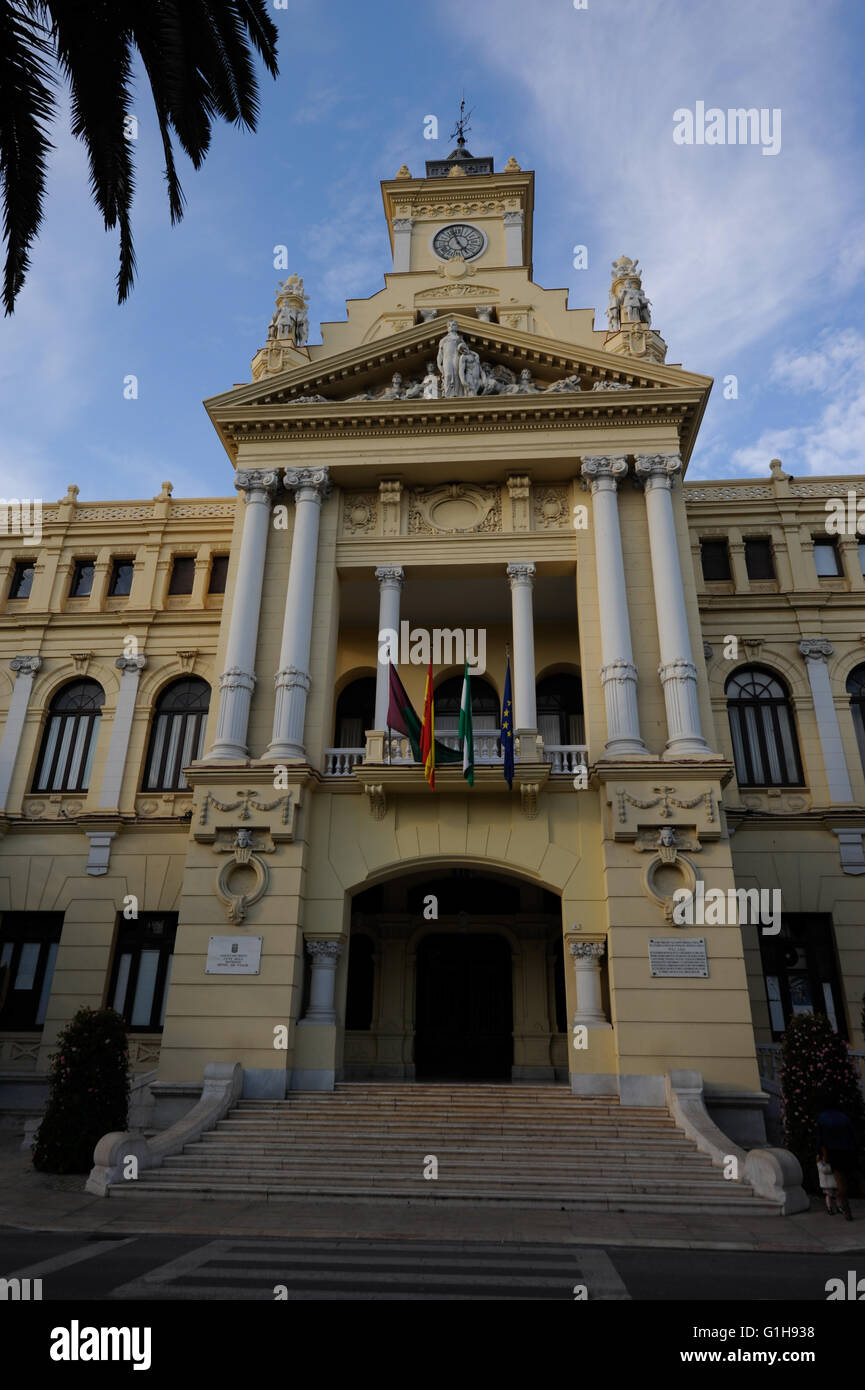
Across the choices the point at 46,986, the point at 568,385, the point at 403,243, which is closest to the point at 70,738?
the point at 46,986

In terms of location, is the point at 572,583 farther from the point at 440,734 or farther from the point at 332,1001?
the point at 332,1001

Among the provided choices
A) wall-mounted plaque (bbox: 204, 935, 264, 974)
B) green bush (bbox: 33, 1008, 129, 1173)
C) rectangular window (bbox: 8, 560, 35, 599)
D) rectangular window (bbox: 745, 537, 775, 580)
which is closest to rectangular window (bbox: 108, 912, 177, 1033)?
wall-mounted plaque (bbox: 204, 935, 264, 974)

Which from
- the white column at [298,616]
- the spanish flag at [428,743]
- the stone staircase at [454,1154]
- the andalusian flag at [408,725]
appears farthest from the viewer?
the white column at [298,616]

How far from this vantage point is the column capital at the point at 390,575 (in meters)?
21.6

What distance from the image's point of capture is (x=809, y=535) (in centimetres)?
2525

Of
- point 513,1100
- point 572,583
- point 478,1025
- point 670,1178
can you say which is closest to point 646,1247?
point 670,1178

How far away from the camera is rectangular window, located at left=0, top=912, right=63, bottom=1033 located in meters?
22.3

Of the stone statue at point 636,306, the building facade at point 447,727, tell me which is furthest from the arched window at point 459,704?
the stone statue at point 636,306

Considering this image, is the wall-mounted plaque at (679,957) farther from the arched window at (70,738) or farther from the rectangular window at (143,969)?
the arched window at (70,738)

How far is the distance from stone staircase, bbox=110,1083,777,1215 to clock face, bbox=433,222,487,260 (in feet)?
75.8

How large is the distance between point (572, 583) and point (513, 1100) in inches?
486

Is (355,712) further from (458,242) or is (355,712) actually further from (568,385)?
(458,242)

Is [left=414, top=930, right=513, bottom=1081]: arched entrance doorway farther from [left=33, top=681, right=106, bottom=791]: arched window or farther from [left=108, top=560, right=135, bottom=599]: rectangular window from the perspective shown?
[left=108, top=560, right=135, bottom=599]: rectangular window

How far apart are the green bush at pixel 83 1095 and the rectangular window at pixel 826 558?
842 inches
